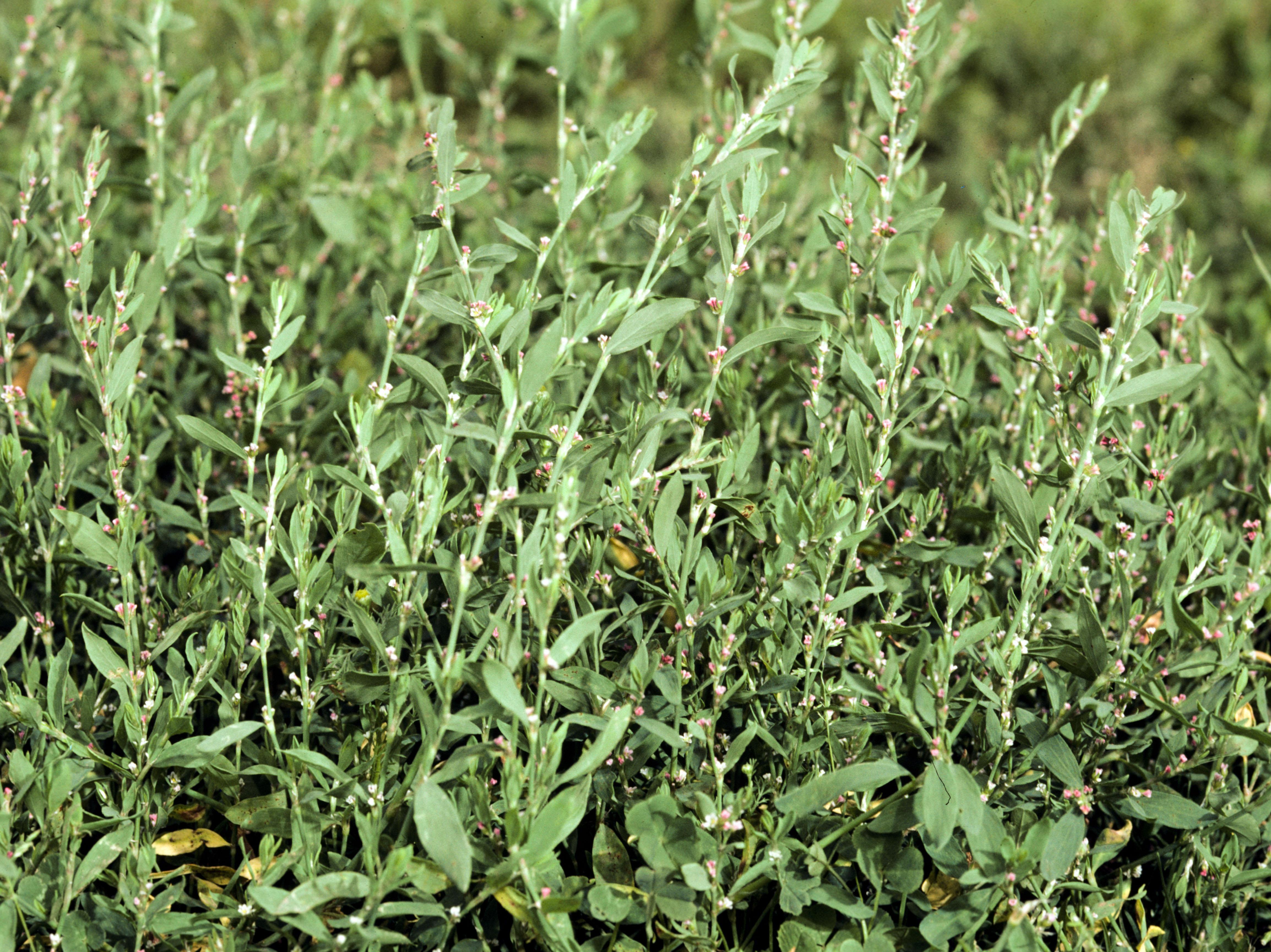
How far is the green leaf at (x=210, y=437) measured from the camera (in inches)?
62.7

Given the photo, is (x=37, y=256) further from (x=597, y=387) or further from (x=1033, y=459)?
(x=1033, y=459)

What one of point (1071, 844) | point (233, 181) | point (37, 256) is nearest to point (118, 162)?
point (37, 256)

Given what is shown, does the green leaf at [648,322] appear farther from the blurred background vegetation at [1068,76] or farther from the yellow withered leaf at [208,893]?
the blurred background vegetation at [1068,76]

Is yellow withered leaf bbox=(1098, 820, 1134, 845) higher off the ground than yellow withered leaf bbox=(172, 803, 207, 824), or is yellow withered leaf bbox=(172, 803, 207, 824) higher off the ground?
yellow withered leaf bbox=(172, 803, 207, 824)

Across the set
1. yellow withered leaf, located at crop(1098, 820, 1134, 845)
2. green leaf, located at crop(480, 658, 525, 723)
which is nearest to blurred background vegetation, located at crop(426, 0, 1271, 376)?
yellow withered leaf, located at crop(1098, 820, 1134, 845)

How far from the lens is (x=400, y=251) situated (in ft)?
8.62

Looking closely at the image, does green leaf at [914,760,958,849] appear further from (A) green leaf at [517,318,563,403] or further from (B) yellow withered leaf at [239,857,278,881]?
(B) yellow withered leaf at [239,857,278,881]

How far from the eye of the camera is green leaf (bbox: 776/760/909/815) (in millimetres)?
1383

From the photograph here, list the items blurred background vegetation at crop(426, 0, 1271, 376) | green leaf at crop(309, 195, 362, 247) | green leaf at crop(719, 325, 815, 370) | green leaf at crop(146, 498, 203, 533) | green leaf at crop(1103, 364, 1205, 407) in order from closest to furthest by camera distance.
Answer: green leaf at crop(1103, 364, 1205, 407) < green leaf at crop(719, 325, 815, 370) < green leaf at crop(146, 498, 203, 533) < green leaf at crop(309, 195, 362, 247) < blurred background vegetation at crop(426, 0, 1271, 376)

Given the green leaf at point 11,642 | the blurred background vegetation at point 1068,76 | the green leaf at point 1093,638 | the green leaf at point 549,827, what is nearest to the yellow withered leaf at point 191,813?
the green leaf at point 11,642

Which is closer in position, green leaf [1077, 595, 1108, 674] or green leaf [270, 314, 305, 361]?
green leaf [1077, 595, 1108, 674]

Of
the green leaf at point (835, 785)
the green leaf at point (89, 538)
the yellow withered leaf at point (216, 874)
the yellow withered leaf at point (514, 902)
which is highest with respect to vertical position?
the green leaf at point (89, 538)

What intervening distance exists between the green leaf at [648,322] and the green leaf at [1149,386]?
1.86ft

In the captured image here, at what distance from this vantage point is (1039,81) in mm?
6906
